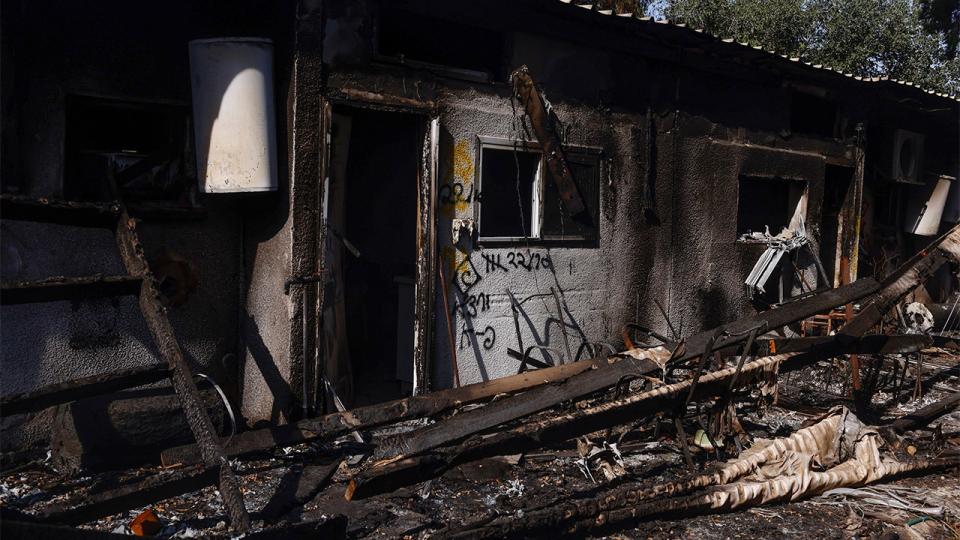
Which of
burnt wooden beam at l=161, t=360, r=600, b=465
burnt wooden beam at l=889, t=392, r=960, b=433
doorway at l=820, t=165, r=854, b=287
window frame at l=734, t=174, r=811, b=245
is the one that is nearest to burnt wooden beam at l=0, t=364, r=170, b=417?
burnt wooden beam at l=161, t=360, r=600, b=465

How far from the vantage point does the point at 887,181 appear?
12094mm

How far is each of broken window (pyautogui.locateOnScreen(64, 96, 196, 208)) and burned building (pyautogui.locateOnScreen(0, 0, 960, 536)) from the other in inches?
0.6

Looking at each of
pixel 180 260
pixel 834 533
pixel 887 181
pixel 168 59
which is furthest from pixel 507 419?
pixel 887 181

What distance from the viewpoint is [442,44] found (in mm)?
6887

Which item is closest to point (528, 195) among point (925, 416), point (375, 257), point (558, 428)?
point (375, 257)

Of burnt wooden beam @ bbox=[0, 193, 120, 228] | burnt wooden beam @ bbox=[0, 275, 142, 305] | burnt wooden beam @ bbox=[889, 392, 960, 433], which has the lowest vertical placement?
burnt wooden beam @ bbox=[889, 392, 960, 433]

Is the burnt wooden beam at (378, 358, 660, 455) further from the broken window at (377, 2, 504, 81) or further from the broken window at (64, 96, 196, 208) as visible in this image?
the broken window at (377, 2, 504, 81)

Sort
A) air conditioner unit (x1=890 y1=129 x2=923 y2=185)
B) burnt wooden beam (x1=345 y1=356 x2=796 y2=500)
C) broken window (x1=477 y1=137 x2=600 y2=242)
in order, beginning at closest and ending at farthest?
burnt wooden beam (x1=345 y1=356 x2=796 y2=500) → broken window (x1=477 y1=137 x2=600 y2=242) → air conditioner unit (x1=890 y1=129 x2=923 y2=185)

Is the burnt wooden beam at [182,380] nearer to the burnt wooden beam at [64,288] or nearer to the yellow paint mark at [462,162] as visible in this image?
the burnt wooden beam at [64,288]

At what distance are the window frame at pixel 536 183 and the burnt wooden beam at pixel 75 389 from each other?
3431 millimetres

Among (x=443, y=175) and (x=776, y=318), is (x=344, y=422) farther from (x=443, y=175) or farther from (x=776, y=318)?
(x=776, y=318)

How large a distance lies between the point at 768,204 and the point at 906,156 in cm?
378

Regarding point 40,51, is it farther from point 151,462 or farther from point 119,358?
point 151,462

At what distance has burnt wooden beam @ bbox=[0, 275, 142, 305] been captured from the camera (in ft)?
11.9
